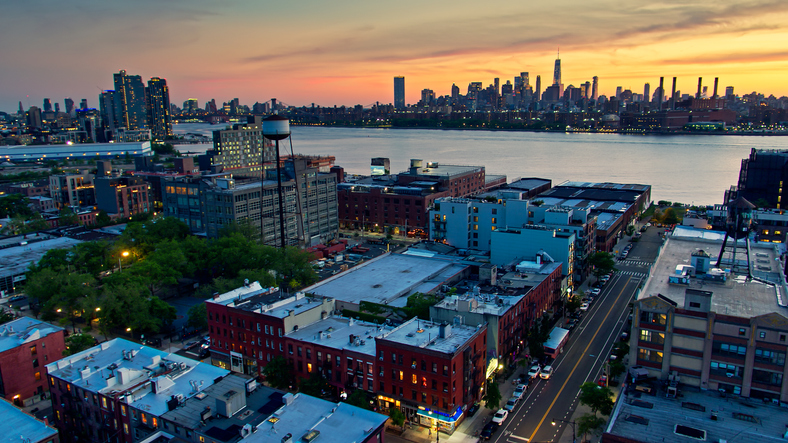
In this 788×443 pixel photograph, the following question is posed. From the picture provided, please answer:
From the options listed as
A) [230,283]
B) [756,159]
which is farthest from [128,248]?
[756,159]

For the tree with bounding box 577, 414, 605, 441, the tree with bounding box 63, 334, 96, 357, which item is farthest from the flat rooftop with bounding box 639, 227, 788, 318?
the tree with bounding box 63, 334, 96, 357

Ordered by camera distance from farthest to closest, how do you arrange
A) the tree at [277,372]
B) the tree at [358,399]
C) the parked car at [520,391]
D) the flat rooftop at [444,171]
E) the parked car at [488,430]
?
the flat rooftop at [444,171] → the tree at [277,372] → the parked car at [520,391] → the parked car at [488,430] → the tree at [358,399]

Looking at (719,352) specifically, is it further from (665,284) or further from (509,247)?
(509,247)

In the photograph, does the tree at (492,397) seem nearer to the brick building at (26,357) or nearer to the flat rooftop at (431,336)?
the flat rooftop at (431,336)

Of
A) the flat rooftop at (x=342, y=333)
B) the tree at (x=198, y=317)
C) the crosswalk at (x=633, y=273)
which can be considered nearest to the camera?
the flat rooftop at (x=342, y=333)

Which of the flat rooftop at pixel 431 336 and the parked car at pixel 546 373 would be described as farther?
the parked car at pixel 546 373

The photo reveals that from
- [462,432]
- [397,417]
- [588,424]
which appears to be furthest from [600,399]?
[397,417]

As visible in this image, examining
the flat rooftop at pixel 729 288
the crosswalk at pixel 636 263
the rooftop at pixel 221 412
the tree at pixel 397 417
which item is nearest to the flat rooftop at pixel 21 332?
the rooftop at pixel 221 412
